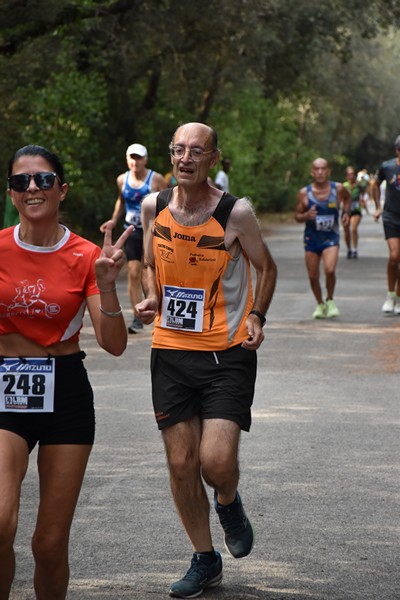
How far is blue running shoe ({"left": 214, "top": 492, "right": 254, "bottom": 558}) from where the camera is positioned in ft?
18.5

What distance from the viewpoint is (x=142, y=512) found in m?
6.76

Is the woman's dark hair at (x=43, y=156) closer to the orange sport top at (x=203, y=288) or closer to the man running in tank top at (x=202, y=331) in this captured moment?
the man running in tank top at (x=202, y=331)

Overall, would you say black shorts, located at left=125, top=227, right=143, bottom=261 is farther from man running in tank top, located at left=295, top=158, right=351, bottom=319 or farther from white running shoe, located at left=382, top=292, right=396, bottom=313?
white running shoe, located at left=382, top=292, right=396, bottom=313

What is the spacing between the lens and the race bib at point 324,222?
1566 centimetres

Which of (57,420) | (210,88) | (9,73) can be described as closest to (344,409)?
(57,420)

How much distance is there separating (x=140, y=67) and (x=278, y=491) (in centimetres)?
2370

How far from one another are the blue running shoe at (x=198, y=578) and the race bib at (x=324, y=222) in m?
10.4

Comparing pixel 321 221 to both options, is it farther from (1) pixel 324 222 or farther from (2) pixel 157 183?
(2) pixel 157 183

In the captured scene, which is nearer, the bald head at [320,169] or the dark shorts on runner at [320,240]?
the bald head at [320,169]

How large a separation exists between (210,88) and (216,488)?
29756 millimetres

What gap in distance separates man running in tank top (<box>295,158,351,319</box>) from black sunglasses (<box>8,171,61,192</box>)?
10886mm

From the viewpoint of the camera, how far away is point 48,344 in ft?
15.2

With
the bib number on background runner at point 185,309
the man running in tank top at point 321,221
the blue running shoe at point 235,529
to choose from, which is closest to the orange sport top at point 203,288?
the bib number on background runner at point 185,309

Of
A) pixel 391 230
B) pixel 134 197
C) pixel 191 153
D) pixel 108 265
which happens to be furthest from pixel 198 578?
pixel 391 230
